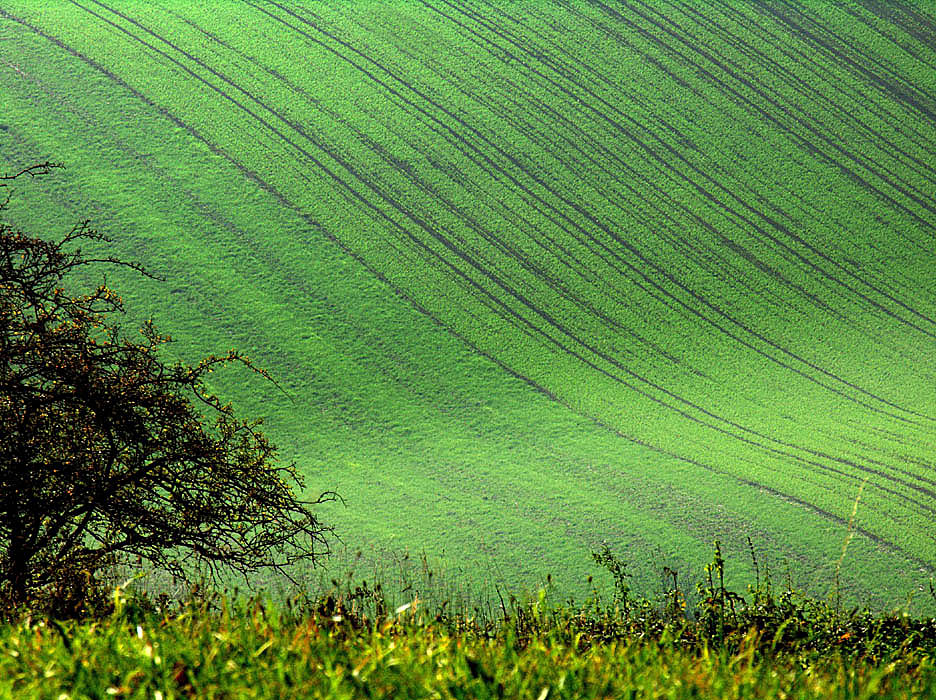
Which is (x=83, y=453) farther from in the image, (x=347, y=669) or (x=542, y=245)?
(x=542, y=245)

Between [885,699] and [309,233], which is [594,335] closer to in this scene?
[309,233]

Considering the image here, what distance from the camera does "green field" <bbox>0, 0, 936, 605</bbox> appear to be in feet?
29.8

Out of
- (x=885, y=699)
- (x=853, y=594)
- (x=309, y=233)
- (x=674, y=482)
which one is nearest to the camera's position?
(x=885, y=699)

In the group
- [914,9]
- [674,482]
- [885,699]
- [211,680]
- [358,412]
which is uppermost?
[914,9]

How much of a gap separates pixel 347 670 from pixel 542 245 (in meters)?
12.8

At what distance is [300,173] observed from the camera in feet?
49.8

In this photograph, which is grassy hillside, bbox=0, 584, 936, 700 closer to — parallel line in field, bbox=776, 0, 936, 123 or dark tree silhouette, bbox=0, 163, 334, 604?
dark tree silhouette, bbox=0, 163, 334, 604

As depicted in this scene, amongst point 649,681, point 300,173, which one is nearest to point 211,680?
point 649,681

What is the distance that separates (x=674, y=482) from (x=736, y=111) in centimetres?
1052

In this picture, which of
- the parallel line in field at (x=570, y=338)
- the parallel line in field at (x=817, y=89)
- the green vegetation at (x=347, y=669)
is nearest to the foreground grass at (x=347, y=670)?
the green vegetation at (x=347, y=669)

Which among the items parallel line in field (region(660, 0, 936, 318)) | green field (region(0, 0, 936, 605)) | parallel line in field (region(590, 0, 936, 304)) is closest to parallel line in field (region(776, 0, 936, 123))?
green field (region(0, 0, 936, 605))

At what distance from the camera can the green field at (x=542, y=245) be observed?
9.08m

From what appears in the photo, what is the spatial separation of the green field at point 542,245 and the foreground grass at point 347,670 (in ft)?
18.6

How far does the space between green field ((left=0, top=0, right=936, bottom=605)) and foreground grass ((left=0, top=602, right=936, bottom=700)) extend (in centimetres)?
566
